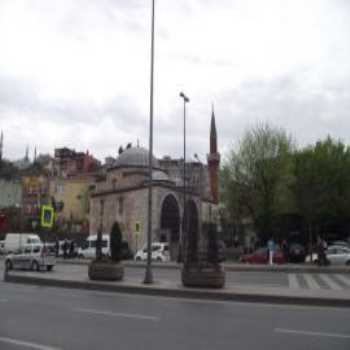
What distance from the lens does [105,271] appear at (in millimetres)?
22312

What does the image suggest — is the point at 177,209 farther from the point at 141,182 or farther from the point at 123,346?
the point at 123,346

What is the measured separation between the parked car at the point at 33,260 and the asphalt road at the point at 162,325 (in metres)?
15.4

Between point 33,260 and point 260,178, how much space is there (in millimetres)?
24711

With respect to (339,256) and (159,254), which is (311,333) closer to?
(339,256)

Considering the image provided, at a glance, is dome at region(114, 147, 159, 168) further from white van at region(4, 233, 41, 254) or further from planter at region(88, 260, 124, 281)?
planter at region(88, 260, 124, 281)

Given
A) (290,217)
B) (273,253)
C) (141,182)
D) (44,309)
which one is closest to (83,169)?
(141,182)

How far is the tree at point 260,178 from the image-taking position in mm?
50125

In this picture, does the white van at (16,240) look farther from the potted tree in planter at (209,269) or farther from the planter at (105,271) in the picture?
the potted tree in planter at (209,269)

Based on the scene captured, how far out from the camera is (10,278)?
24.7m

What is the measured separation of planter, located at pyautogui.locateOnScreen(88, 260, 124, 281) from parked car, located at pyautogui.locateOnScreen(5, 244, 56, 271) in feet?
34.2

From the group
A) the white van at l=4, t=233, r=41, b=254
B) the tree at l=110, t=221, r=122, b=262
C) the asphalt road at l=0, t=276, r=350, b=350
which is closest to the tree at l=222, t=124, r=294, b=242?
the white van at l=4, t=233, r=41, b=254

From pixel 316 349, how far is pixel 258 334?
1.65m

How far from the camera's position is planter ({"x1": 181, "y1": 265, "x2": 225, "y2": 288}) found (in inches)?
748

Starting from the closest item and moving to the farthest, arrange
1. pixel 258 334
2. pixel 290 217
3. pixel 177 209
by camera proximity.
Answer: pixel 258 334
pixel 290 217
pixel 177 209
